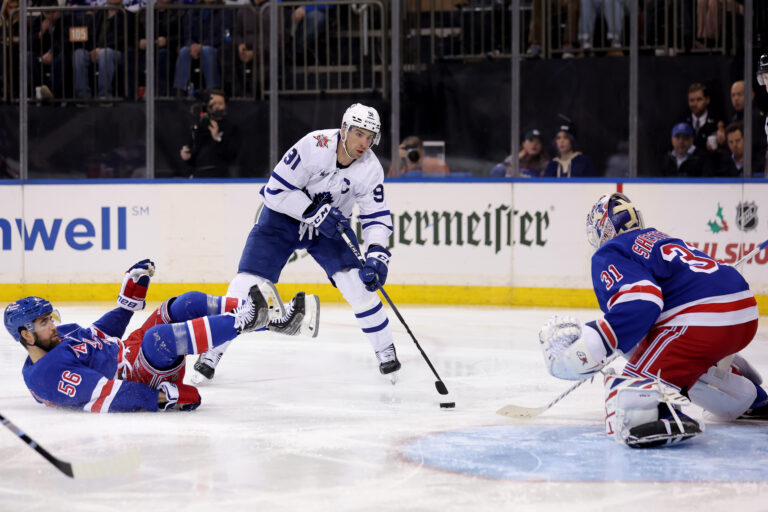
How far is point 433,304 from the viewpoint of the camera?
7535 mm

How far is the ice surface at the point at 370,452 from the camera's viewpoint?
259cm

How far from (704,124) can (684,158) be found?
0.28m

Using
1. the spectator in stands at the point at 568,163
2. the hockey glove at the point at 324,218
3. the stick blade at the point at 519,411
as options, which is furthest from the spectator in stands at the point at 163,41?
the stick blade at the point at 519,411

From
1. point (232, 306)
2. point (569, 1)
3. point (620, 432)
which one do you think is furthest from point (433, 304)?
point (620, 432)

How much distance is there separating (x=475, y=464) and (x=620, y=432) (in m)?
0.48

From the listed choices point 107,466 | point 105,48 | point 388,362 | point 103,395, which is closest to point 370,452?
point 107,466

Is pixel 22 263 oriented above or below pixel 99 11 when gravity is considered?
below

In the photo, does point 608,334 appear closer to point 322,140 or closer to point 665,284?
point 665,284

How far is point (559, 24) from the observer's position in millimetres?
7598

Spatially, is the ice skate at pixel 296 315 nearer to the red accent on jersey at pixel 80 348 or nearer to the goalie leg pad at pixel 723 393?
the red accent on jersey at pixel 80 348

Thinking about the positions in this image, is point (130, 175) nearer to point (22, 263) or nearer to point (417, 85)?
point (22, 263)

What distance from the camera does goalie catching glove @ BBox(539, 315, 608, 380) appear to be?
3.01m

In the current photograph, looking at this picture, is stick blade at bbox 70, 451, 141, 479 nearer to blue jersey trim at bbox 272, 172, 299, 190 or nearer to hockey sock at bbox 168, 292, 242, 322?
hockey sock at bbox 168, 292, 242, 322

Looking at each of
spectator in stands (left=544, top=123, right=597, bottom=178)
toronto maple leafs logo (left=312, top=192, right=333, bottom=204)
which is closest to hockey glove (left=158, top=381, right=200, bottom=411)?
toronto maple leafs logo (left=312, top=192, right=333, bottom=204)
